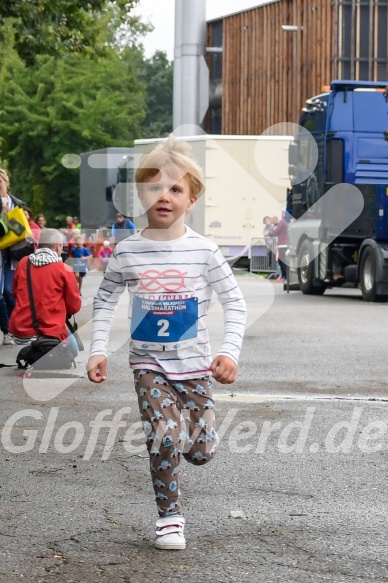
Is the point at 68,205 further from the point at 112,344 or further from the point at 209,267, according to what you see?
the point at 209,267

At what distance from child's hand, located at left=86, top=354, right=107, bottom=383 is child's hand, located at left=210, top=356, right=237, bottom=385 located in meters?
0.45

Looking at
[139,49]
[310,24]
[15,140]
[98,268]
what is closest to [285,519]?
[98,268]

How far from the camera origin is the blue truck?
23.1 meters

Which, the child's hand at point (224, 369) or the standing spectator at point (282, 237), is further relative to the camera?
the standing spectator at point (282, 237)

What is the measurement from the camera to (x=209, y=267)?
5.30 meters

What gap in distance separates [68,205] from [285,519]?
214 feet

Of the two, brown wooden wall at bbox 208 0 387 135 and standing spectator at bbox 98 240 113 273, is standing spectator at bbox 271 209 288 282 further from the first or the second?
brown wooden wall at bbox 208 0 387 135

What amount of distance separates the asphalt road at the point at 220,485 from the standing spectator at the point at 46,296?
428mm

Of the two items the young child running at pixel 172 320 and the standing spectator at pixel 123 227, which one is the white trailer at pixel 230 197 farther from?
the young child running at pixel 172 320

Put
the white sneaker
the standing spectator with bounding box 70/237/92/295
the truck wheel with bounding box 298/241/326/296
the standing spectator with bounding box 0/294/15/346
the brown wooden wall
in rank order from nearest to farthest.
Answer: the white sneaker < the standing spectator with bounding box 0/294/15/346 < the standing spectator with bounding box 70/237/92/295 < the truck wheel with bounding box 298/241/326/296 < the brown wooden wall

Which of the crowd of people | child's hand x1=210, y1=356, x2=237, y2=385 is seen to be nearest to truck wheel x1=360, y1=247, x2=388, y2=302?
the crowd of people

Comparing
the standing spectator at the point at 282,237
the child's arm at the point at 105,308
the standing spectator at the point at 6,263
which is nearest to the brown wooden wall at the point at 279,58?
the standing spectator at the point at 282,237

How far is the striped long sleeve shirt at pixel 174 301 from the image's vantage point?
17.1 ft

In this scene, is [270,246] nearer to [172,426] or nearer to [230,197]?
[230,197]
